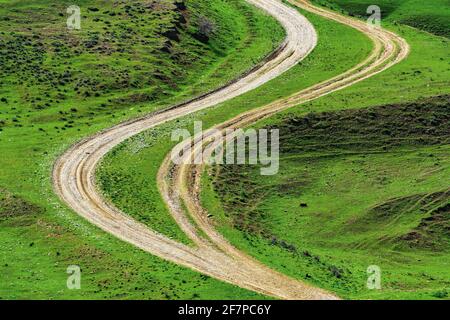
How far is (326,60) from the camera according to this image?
4825 inches

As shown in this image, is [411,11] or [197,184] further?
[411,11]

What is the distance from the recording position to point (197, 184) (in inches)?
3467

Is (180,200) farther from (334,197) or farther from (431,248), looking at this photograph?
(431,248)

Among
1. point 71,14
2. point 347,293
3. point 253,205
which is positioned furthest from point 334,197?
point 71,14
